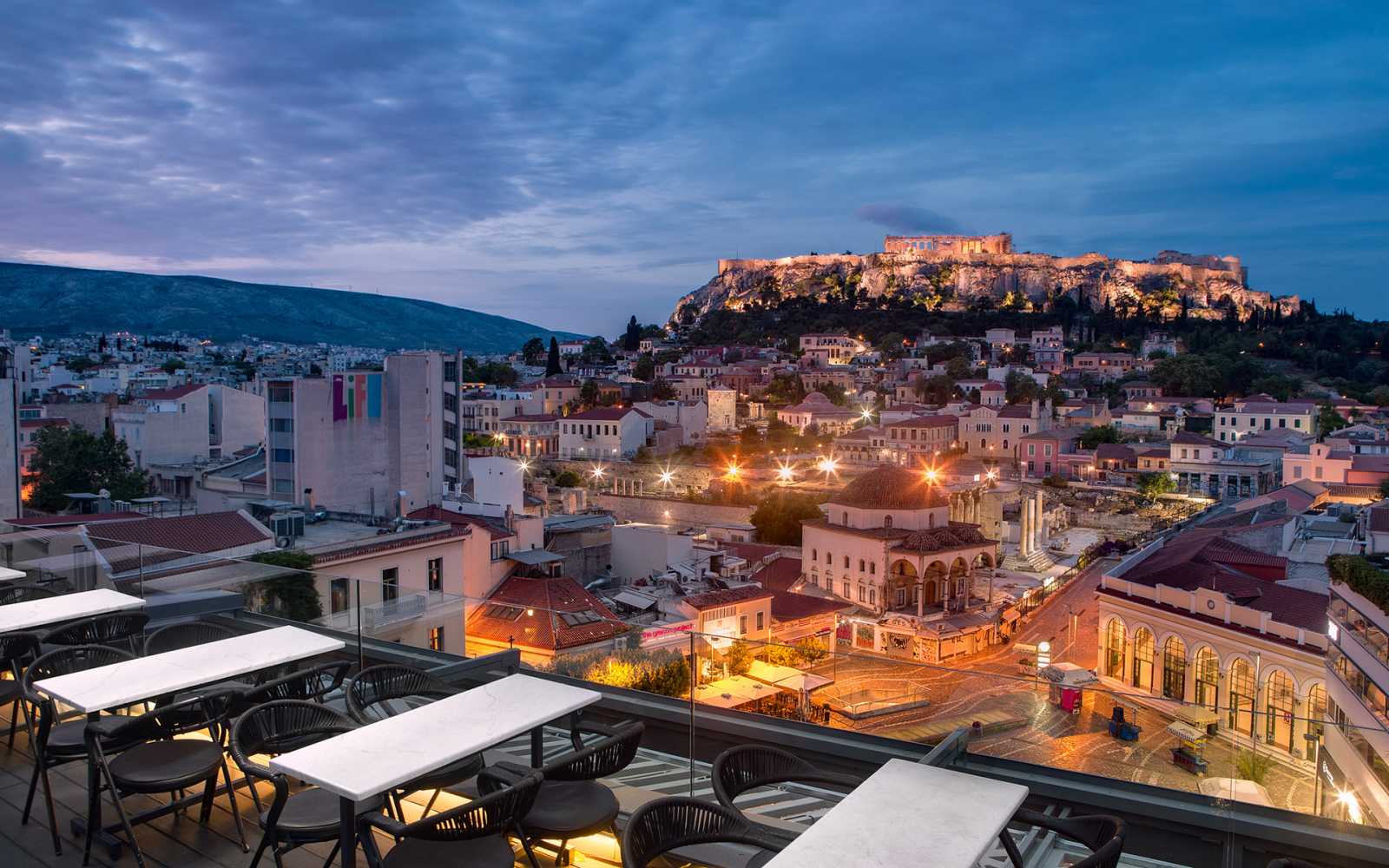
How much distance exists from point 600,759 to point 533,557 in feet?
50.5

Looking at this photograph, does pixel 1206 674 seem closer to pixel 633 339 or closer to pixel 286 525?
pixel 286 525

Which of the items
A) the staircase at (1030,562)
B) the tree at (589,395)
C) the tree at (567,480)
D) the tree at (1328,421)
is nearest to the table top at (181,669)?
the staircase at (1030,562)

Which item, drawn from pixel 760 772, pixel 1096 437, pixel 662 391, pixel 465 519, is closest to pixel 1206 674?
pixel 465 519

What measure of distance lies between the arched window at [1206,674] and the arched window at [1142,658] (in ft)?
3.18

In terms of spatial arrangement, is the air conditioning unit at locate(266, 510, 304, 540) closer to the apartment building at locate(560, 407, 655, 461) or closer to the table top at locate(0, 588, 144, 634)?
the table top at locate(0, 588, 144, 634)

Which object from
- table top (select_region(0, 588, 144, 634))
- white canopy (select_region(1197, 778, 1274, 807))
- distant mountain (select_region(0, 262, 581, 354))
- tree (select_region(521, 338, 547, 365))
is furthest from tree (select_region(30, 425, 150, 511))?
distant mountain (select_region(0, 262, 581, 354))

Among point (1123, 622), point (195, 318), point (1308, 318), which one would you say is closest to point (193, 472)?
point (1123, 622)

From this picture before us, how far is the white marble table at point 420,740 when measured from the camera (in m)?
2.11

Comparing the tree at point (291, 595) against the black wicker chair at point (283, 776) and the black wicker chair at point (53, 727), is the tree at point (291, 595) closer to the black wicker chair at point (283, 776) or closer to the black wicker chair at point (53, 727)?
the black wicker chair at point (53, 727)

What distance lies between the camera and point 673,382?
56.9m

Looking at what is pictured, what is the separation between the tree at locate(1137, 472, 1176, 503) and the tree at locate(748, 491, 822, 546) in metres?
16.1

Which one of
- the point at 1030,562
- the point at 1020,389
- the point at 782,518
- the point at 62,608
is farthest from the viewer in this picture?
the point at 1020,389

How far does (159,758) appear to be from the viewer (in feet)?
9.11

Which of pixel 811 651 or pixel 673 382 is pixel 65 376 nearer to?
pixel 673 382
